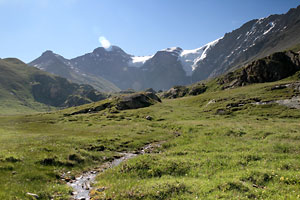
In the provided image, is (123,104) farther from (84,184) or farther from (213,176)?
(213,176)

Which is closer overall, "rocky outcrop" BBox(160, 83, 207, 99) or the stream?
the stream

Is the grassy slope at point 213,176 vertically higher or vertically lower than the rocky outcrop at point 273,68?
lower

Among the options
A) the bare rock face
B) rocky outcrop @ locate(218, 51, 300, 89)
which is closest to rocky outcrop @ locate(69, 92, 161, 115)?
the bare rock face

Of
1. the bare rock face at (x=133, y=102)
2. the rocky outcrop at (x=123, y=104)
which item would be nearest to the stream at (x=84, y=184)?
the rocky outcrop at (x=123, y=104)

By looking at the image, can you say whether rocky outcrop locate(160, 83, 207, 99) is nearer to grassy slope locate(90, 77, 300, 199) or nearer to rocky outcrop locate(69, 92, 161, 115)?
rocky outcrop locate(69, 92, 161, 115)

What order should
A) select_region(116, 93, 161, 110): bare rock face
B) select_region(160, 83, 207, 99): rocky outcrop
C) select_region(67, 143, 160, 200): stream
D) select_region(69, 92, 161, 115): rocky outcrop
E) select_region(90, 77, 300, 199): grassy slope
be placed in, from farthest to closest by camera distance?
select_region(160, 83, 207, 99): rocky outcrop → select_region(116, 93, 161, 110): bare rock face → select_region(69, 92, 161, 115): rocky outcrop → select_region(67, 143, 160, 200): stream → select_region(90, 77, 300, 199): grassy slope

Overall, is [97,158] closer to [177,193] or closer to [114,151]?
[114,151]

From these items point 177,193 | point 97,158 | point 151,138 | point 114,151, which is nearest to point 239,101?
point 151,138

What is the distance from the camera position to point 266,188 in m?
11.6

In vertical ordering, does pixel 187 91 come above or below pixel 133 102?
above

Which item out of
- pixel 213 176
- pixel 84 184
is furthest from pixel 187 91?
pixel 84 184

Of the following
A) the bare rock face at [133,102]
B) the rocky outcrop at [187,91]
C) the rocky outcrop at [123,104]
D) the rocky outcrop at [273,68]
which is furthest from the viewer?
the rocky outcrop at [187,91]

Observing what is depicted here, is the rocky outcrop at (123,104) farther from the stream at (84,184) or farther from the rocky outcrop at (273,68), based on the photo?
the stream at (84,184)

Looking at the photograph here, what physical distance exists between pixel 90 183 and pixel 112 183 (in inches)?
92.3
